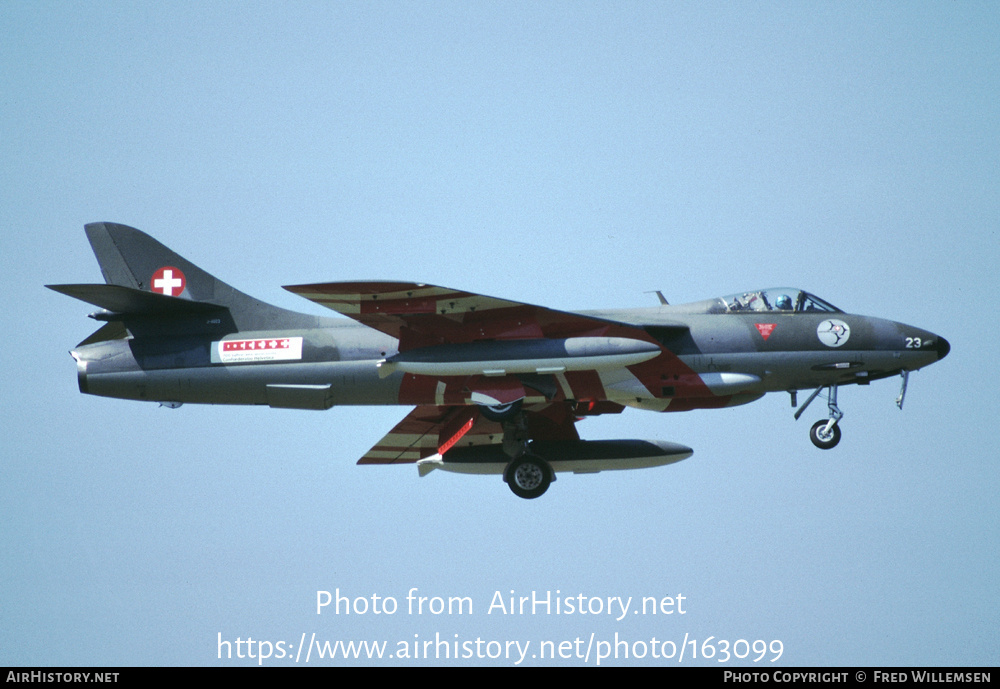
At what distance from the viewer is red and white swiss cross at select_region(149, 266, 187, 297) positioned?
1975 cm

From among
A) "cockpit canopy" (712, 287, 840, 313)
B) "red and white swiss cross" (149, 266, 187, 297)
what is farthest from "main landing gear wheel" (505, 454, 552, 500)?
"red and white swiss cross" (149, 266, 187, 297)

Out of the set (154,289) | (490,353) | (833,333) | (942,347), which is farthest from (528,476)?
(154,289)

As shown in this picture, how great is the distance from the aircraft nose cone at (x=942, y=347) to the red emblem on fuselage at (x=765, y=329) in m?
2.69

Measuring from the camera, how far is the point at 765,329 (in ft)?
59.2

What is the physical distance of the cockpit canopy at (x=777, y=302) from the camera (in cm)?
1834

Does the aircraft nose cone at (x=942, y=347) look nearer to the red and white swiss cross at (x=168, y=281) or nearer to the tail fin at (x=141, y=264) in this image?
the tail fin at (x=141, y=264)

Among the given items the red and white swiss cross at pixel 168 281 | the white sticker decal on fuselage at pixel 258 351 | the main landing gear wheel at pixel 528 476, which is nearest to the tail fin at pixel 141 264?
the red and white swiss cross at pixel 168 281

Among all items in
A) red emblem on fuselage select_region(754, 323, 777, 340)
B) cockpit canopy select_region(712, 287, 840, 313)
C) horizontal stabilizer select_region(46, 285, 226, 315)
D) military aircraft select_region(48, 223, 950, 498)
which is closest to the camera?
military aircraft select_region(48, 223, 950, 498)

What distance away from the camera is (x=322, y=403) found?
18.4 metres

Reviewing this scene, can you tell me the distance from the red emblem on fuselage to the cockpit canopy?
0.32 metres

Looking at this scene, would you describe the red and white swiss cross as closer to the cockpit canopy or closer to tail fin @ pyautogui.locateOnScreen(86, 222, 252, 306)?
tail fin @ pyautogui.locateOnScreen(86, 222, 252, 306)

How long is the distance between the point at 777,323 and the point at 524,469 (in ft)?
15.4
